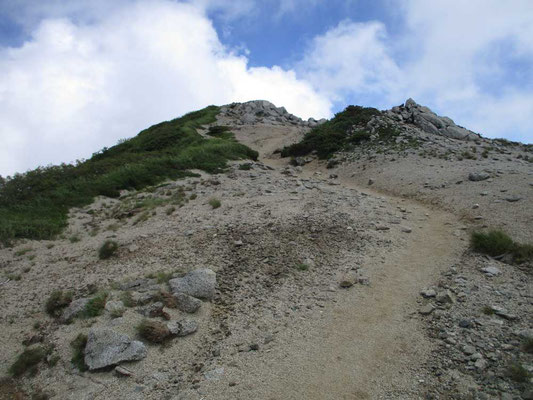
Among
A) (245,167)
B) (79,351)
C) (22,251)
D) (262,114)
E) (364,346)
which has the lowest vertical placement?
(79,351)

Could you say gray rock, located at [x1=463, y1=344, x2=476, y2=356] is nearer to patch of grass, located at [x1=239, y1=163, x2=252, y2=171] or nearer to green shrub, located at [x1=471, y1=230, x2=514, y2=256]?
green shrub, located at [x1=471, y1=230, x2=514, y2=256]

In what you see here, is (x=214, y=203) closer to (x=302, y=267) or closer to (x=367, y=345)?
(x=302, y=267)

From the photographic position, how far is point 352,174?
24781 millimetres

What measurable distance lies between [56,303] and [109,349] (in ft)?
11.2

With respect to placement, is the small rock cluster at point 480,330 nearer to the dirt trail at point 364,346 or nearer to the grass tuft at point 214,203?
the dirt trail at point 364,346

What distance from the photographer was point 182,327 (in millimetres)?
8688

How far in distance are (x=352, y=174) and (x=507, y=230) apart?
13084mm

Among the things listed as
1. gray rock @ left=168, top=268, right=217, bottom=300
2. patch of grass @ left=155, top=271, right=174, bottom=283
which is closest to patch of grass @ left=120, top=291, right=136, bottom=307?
patch of grass @ left=155, top=271, right=174, bottom=283

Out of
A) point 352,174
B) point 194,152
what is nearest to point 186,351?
point 352,174

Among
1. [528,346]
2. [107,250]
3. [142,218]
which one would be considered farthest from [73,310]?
[528,346]

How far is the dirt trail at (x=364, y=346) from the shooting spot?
6750 millimetres

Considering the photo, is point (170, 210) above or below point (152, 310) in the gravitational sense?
above

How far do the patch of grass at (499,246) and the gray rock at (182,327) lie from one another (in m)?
8.97

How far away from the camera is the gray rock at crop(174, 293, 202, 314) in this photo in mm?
9359
